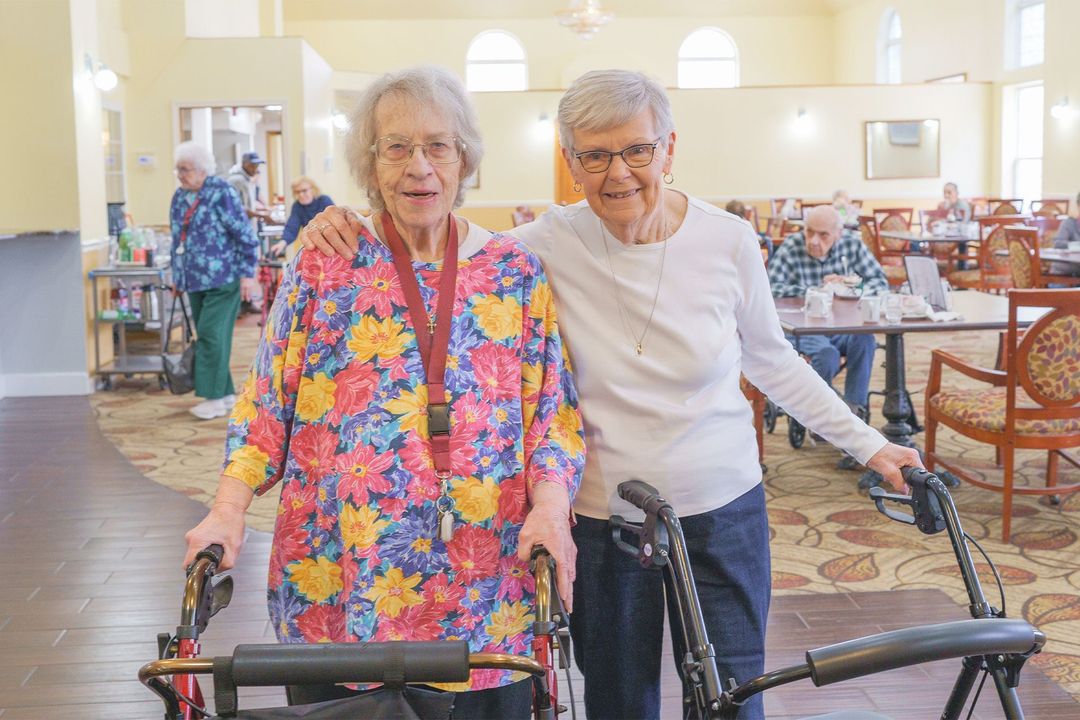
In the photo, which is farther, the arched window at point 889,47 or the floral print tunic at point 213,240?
the arched window at point 889,47

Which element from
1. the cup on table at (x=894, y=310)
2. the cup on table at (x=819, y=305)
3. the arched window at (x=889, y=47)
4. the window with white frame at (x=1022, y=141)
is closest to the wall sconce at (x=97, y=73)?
the cup on table at (x=819, y=305)

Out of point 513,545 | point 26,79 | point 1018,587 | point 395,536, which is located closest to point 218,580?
point 395,536

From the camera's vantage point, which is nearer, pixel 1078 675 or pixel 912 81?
pixel 1078 675

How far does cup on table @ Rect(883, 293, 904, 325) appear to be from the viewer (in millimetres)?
5086

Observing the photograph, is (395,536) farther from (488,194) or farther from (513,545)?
(488,194)

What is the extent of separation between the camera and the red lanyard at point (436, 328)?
5.69ft

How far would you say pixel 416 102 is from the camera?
1.79 meters

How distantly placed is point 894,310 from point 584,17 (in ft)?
49.4

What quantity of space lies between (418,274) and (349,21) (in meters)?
21.9

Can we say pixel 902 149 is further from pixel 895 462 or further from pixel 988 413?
pixel 895 462

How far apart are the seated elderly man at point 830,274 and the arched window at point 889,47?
16332mm

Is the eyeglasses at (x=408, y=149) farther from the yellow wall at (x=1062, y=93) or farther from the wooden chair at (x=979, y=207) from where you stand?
the yellow wall at (x=1062, y=93)

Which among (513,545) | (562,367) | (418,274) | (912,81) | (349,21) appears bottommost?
(513,545)

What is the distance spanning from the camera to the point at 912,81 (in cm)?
2069
